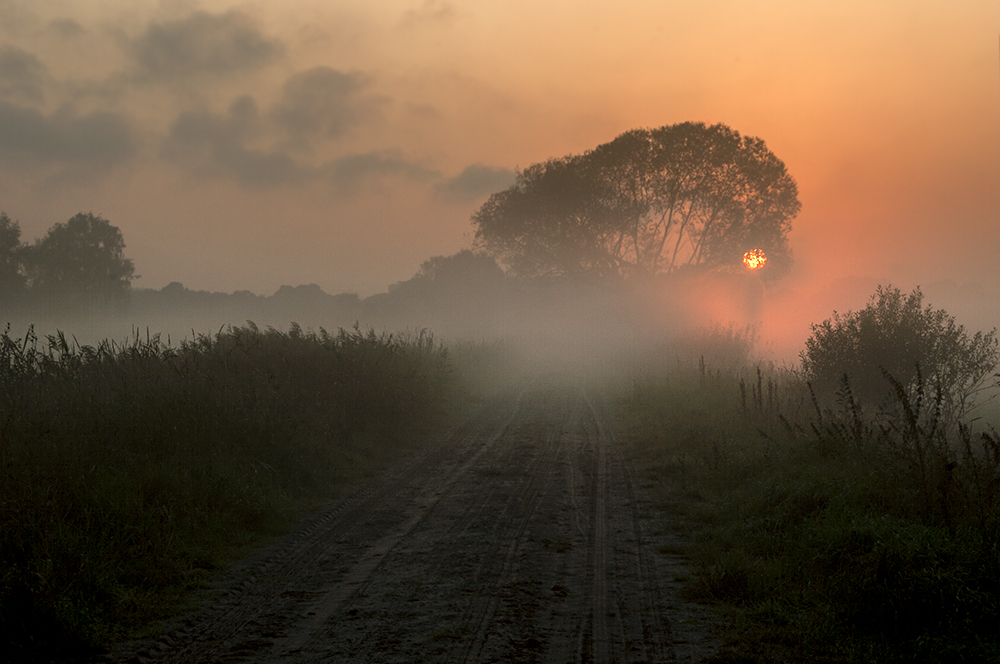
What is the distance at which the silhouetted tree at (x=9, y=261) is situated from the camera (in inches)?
2042

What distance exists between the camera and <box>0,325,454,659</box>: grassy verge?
185 inches

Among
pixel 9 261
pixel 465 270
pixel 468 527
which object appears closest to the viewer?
pixel 468 527

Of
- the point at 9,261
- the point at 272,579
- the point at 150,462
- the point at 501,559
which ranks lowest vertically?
the point at 272,579

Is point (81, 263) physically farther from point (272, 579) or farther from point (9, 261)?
point (272, 579)

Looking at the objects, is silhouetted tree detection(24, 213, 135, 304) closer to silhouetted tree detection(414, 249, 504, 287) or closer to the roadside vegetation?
silhouetted tree detection(414, 249, 504, 287)

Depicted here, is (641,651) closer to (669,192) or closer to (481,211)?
(669,192)

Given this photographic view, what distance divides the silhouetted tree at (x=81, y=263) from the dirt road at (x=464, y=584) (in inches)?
2375

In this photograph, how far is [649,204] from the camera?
Result: 117ft

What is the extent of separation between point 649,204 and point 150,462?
1276 inches

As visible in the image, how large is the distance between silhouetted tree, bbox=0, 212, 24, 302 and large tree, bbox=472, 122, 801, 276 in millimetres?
41969

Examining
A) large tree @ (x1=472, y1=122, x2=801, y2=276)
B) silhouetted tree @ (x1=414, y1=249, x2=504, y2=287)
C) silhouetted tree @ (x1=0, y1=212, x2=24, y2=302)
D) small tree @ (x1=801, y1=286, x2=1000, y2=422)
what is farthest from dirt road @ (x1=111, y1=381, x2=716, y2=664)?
silhouetted tree @ (x1=414, y1=249, x2=504, y2=287)

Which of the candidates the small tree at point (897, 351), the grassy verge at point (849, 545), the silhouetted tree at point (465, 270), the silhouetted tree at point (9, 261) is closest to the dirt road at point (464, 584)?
the grassy verge at point (849, 545)

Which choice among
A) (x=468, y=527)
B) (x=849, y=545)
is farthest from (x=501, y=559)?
(x=849, y=545)

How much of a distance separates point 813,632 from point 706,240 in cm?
3414
